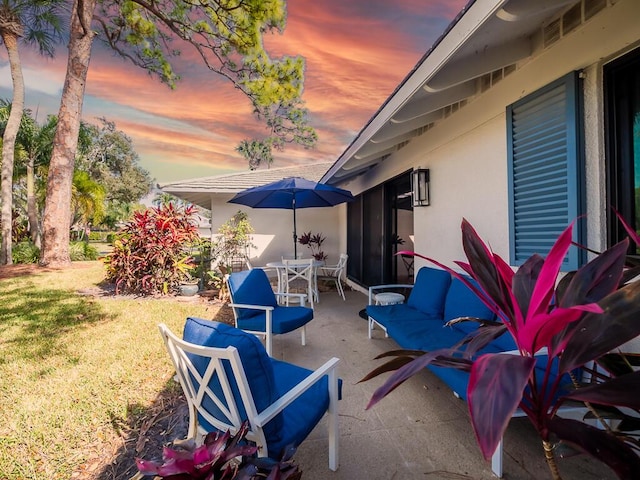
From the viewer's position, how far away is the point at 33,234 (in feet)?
42.9

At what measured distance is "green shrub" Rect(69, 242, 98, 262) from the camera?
13109 mm

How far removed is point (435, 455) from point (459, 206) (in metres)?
2.72

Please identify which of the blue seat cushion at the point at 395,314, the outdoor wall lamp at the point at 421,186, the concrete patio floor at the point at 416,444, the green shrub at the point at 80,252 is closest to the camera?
the concrete patio floor at the point at 416,444

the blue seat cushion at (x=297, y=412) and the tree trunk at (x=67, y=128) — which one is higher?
the tree trunk at (x=67, y=128)

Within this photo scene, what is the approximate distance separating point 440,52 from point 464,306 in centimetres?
229

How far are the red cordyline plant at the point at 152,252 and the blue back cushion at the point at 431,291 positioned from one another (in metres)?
4.96

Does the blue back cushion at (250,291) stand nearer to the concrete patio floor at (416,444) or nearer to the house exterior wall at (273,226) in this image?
the concrete patio floor at (416,444)

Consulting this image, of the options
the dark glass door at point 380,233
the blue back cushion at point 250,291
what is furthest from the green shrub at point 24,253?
the blue back cushion at point 250,291

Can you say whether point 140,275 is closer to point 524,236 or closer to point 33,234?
point 524,236

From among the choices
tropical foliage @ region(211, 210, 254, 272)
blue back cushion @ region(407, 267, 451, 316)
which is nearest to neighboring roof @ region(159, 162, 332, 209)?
tropical foliage @ region(211, 210, 254, 272)

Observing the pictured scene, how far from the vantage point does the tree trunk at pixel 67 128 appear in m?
9.33

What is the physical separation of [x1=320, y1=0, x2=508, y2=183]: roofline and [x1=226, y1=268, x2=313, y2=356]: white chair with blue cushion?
243 cm

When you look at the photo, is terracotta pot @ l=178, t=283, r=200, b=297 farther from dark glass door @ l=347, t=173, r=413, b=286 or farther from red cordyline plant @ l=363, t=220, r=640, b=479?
red cordyline plant @ l=363, t=220, r=640, b=479

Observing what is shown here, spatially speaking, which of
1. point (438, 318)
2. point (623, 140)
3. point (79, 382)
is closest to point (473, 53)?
point (623, 140)
